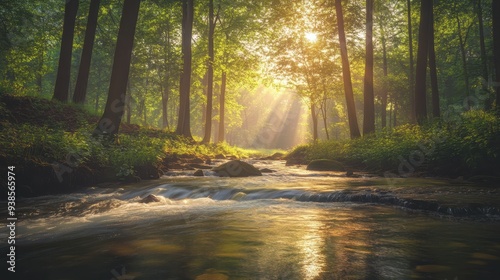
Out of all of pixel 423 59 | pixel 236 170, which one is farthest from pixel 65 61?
pixel 423 59

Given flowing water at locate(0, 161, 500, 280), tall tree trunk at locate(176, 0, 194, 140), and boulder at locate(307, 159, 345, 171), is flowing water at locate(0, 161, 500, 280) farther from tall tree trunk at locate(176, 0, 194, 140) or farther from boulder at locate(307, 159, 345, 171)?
tall tree trunk at locate(176, 0, 194, 140)

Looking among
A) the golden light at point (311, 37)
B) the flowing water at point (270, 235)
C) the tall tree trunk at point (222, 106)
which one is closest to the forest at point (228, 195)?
the flowing water at point (270, 235)

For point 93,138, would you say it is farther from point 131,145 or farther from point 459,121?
point 459,121

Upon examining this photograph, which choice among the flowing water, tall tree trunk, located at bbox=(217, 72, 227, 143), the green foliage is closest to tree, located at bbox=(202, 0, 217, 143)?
tall tree trunk, located at bbox=(217, 72, 227, 143)

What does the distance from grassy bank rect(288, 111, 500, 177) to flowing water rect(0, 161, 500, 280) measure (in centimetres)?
198

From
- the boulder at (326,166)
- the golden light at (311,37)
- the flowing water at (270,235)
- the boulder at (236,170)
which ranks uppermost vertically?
the golden light at (311,37)

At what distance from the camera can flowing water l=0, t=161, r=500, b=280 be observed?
347 cm

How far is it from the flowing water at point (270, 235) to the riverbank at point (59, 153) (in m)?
0.80

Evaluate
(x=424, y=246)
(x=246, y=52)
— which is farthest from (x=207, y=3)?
(x=424, y=246)

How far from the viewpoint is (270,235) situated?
4.89 metres

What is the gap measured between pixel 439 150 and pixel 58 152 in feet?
38.6

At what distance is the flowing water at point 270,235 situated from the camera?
3473mm

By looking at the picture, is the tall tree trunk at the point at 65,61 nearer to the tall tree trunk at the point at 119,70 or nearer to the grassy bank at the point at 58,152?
the grassy bank at the point at 58,152

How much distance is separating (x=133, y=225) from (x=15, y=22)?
1824 cm
